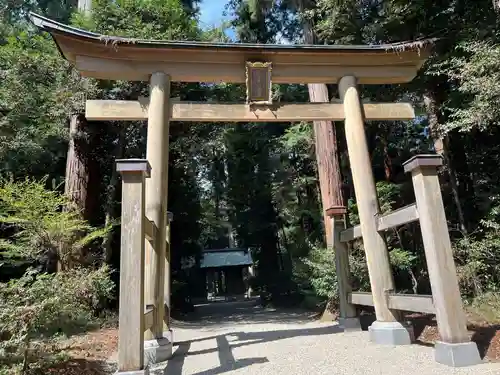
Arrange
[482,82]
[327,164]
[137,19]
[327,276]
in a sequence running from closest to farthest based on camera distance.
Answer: [482,82] < [327,276] < [327,164] < [137,19]

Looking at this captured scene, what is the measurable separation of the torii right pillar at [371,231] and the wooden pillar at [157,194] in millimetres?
2654

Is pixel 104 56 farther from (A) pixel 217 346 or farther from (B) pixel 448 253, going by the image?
(B) pixel 448 253

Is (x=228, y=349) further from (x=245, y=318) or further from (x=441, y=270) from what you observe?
(x=245, y=318)

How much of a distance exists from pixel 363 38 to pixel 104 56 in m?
6.14

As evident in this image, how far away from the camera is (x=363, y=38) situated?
343 inches

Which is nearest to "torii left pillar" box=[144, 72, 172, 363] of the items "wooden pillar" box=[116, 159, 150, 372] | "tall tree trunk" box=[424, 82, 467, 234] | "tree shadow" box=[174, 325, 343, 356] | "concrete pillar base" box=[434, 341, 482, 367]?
"tree shadow" box=[174, 325, 343, 356]

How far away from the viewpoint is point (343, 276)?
20.4ft

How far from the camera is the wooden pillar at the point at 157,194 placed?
14.9 feet

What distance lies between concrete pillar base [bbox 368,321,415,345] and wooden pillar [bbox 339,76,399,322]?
0.08m

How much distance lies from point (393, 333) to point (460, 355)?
107 centimetres

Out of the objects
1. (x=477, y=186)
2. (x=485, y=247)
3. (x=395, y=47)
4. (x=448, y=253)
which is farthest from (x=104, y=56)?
(x=477, y=186)

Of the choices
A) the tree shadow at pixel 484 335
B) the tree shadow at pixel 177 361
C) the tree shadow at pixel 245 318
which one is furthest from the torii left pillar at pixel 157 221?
the tree shadow at pixel 245 318

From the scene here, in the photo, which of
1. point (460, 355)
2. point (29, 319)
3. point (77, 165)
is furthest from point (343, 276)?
point (77, 165)

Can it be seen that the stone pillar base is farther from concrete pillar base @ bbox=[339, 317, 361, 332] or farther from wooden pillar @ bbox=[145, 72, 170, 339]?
concrete pillar base @ bbox=[339, 317, 361, 332]
